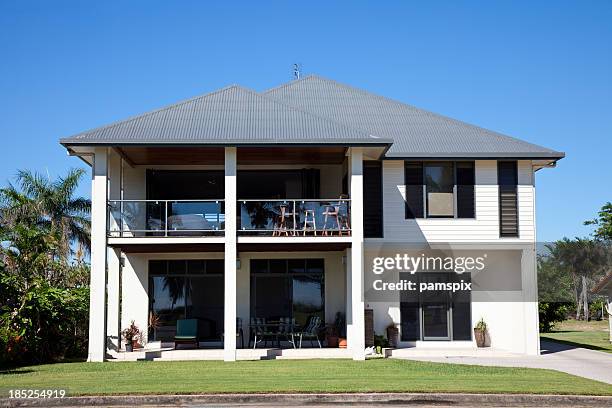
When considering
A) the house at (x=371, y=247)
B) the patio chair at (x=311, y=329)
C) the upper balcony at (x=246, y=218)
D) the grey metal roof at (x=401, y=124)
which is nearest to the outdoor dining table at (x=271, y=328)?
the patio chair at (x=311, y=329)

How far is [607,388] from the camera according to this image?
1538 centimetres

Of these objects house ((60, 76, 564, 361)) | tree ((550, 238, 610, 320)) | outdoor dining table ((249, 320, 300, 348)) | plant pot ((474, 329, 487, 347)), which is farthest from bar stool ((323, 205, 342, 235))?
tree ((550, 238, 610, 320))

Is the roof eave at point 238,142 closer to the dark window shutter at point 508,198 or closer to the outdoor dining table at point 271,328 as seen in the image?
the dark window shutter at point 508,198

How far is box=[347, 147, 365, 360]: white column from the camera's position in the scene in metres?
20.3

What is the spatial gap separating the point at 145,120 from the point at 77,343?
633 centimetres

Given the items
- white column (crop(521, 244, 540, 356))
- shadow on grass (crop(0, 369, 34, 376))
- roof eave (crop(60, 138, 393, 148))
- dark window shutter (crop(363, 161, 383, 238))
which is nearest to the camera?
shadow on grass (crop(0, 369, 34, 376))

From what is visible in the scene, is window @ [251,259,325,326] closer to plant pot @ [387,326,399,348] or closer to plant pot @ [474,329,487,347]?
plant pot @ [387,326,399,348]

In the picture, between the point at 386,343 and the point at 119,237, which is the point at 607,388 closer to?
the point at 386,343

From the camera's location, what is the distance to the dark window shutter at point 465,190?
23812mm

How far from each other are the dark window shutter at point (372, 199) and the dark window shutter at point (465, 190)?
2.35m

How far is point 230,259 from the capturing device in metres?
20.7

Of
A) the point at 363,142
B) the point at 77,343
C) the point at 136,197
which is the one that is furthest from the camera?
the point at 136,197

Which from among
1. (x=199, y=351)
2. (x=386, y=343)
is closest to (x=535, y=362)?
Result: (x=386, y=343)

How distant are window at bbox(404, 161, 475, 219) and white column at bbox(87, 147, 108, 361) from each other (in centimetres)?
884
